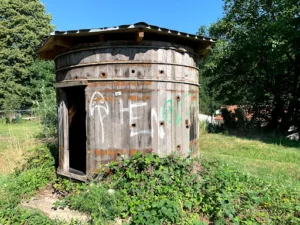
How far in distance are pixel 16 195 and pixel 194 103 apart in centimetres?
395

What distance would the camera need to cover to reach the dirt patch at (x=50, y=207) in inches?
148

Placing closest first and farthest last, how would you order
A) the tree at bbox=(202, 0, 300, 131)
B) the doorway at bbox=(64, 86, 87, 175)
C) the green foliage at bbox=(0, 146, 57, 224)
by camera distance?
the green foliage at bbox=(0, 146, 57, 224), the doorway at bbox=(64, 86, 87, 175), the tree at bbox=(202, 0, 300, 131)

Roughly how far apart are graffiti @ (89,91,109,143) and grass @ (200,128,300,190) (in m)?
2.96

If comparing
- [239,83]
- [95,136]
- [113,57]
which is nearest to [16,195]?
[95,136]

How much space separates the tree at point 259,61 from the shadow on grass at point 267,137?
1.77m

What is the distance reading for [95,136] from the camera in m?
4.61

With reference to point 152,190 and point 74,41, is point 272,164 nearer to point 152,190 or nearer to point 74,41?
point 152,190

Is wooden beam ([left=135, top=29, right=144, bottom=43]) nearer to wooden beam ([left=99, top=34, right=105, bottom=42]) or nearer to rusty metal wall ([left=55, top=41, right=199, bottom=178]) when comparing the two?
rusty metal wall ([left=55, top=41, right=199, bottom=178])

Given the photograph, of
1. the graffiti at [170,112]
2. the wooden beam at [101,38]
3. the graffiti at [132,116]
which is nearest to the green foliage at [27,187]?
the graffiti at [132,116]

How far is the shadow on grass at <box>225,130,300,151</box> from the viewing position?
10347 millimetres

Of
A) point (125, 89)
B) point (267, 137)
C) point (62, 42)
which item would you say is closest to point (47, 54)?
point (62, 42)

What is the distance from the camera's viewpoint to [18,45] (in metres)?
26.2

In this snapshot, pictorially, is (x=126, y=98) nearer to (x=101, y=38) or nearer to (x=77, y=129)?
(x=101, y=38)

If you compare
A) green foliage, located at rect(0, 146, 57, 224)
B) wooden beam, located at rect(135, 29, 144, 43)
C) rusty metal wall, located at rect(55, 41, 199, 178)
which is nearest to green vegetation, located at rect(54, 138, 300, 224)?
rusty metal wall, located at rect(55, 41, 199, 178)
